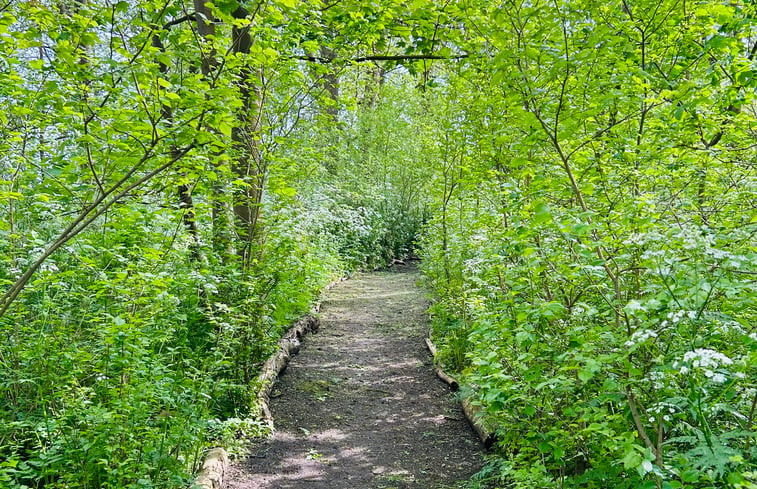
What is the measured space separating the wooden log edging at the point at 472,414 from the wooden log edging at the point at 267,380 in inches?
84.6

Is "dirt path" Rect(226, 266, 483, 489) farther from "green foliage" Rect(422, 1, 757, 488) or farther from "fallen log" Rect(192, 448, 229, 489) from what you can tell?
"green foliage" Rect(422, 1, 757, 488)

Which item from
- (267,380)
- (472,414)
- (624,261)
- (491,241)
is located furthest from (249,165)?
(624,261)

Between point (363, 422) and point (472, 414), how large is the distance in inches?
48.0

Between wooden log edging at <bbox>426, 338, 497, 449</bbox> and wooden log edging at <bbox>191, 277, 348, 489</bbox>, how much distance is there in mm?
2149

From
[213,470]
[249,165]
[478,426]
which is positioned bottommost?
[478,426]

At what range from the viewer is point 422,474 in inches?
176

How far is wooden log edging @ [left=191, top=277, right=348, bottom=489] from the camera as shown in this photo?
4027 mm

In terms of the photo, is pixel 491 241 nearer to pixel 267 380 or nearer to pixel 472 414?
pixel 472 414

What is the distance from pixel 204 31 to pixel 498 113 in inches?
140

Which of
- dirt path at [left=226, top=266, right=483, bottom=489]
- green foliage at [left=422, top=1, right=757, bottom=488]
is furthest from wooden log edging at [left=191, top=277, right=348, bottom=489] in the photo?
green foliage at [left=422, top=1, right=757, bottom=488]

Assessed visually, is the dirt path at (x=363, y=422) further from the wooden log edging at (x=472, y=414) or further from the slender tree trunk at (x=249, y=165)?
the slender tree trunk at (x=249, y=165)

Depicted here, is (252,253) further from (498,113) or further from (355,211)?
(355,211)

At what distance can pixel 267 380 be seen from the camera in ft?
18.8

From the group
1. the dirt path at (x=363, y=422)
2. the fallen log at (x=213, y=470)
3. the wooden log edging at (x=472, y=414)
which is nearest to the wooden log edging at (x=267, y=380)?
the fallen log at (x=213, y=470)
